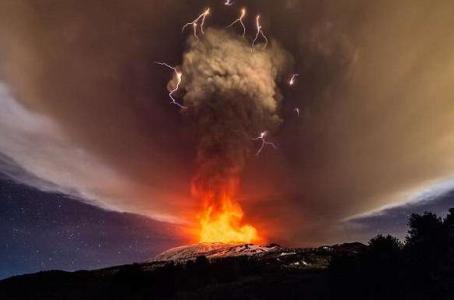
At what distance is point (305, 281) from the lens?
4751 inches

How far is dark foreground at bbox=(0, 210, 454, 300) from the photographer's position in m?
59.9

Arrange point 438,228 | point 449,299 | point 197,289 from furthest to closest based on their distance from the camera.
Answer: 1. point 197,289
2. point 438,228
3. point 449,299

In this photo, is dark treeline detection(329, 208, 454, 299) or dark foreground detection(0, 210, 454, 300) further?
dark foreground detection(0, 210, 454, 300)

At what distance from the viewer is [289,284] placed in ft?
389

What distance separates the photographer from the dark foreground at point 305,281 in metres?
59.9

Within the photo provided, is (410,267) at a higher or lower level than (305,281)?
lower

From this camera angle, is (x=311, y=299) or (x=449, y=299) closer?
(x=449, y=299)

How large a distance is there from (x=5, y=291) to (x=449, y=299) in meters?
151

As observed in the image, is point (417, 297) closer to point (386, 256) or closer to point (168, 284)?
point (386, 256)

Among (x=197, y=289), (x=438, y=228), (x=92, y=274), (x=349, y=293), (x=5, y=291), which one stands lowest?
(x=349, y=293)

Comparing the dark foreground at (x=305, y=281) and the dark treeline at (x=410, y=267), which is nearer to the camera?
the dark treeline at (x=410, y=267)

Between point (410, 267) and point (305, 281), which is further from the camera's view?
point (305, 281)

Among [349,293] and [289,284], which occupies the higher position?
[289,284]

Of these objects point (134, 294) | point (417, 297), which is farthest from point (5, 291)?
point (417, 297)
